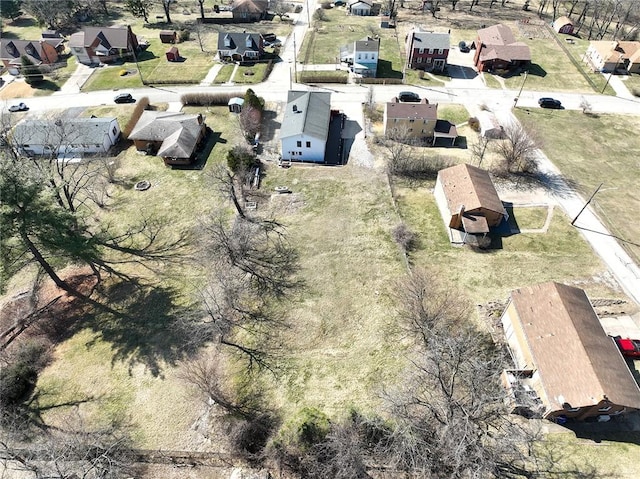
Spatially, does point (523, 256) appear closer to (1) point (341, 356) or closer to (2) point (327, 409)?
(1) point (341, 356)

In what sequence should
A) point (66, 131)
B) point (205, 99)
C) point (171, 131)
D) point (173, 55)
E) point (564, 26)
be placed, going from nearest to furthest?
point (171, 131)
point (66, 131)
point (205, 99)
point (173, 55)
point (564, 26)

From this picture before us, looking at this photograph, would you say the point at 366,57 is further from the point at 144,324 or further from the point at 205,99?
the point at 144,324

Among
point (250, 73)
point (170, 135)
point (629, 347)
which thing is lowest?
point (629, 347)

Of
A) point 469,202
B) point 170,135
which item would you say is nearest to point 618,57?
point 469,202

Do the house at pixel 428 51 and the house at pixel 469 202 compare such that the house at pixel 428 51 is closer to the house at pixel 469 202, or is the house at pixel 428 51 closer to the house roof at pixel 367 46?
the house roof at pixel 367 46

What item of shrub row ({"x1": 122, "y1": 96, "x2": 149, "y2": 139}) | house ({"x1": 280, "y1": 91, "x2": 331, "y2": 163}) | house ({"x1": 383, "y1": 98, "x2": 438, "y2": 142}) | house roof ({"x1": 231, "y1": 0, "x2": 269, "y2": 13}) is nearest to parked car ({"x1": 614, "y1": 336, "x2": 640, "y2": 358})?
house ({"x1": 383, "y1": 98, "x2": 438, "y2": 142})

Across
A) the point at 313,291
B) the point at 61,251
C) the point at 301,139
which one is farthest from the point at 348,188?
the point at 61,251
